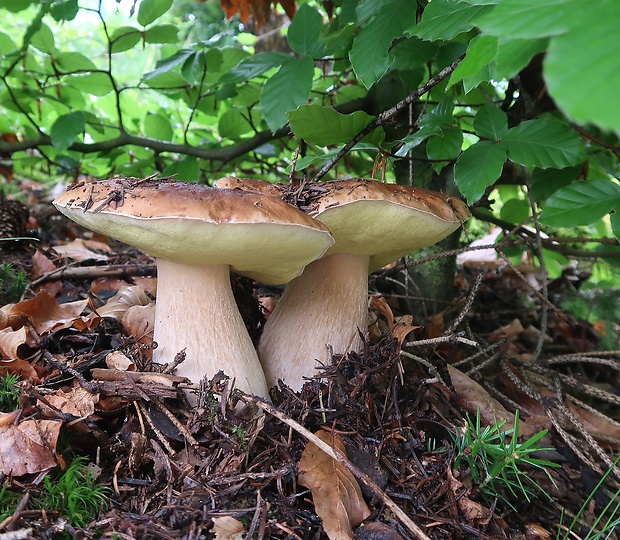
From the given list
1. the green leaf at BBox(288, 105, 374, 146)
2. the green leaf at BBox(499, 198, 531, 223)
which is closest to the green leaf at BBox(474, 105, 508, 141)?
the green leaf at BBox(288, 105, 374, 146)

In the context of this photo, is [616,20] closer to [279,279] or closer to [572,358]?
[279,279]

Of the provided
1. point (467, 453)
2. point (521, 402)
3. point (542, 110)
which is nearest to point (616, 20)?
point (467, 453)

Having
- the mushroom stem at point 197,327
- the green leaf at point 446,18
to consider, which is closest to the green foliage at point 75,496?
the mushroom stem at point 197,327

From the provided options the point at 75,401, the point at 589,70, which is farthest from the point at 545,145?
the point at 75,401

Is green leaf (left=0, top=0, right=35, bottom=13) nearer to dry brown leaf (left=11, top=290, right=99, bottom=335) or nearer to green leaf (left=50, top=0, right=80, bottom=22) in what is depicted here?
green leaf (left=50, top=0, right=80, bottom=22)

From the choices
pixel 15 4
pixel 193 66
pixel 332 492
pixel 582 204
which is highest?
pixel 15 4

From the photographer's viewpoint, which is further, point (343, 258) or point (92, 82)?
point (92, 82)

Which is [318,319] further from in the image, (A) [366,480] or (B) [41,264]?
(B) [41,264]
